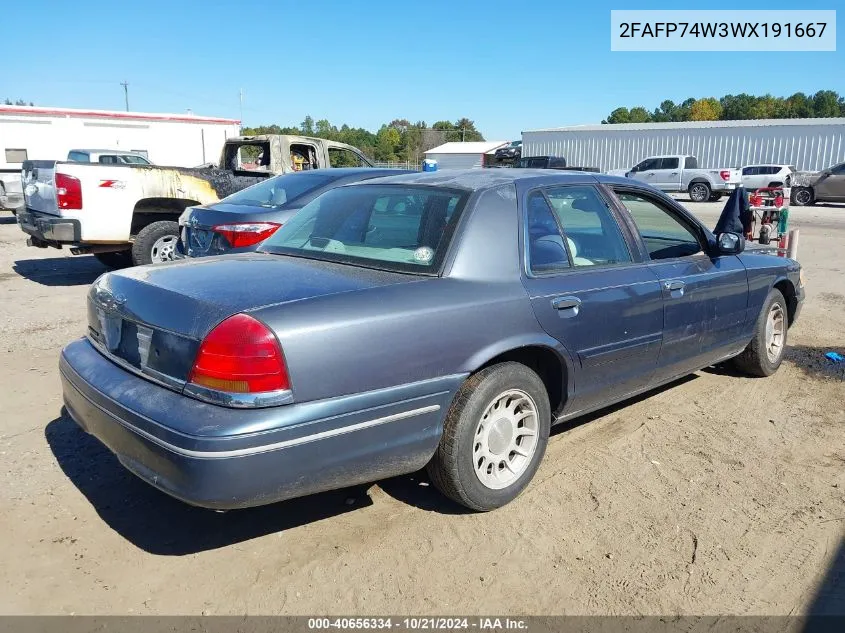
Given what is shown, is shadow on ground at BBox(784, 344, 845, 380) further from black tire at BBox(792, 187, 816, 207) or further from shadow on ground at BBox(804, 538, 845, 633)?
black tire at BBox(792, 187, 816, 207)

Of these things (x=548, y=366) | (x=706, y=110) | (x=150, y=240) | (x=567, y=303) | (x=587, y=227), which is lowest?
(x=548, y=366)

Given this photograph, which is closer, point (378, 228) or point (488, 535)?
point (488, 535)

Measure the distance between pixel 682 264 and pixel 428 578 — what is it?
260 centimetres

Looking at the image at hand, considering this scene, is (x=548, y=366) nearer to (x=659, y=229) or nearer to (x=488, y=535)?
(x=488, y=535)

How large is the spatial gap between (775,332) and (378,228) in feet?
11.6

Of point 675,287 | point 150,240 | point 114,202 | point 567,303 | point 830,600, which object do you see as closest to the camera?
point 830,600

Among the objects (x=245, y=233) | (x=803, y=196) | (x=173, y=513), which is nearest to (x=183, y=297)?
(x=173, y=513)

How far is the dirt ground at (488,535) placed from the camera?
272 centimetres

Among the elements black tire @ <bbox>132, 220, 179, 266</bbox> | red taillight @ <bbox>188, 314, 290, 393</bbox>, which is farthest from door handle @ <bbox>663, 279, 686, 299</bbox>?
black tire @ <bbox>132, 220, 179, 266</bbox>

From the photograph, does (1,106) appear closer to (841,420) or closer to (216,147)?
(216,147)

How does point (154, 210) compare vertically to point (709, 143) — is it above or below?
below

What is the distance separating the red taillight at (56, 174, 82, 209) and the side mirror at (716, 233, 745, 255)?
698 centimetres

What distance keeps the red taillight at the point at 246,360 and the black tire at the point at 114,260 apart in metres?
8.09

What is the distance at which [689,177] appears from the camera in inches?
1105
